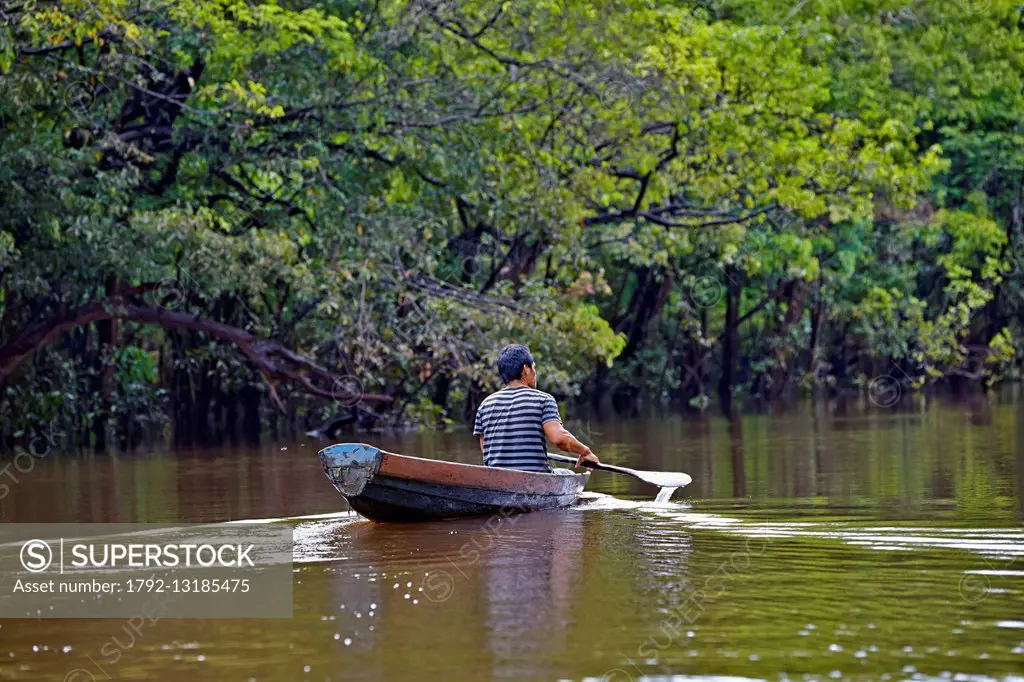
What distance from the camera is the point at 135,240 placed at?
24.6 m

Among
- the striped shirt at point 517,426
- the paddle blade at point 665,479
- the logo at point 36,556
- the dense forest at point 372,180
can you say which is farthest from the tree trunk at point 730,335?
the logo at point 36,556

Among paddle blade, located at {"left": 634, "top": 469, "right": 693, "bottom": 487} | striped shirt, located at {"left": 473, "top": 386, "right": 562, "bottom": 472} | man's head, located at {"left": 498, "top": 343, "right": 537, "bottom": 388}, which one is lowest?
paddle blade, located at {"left": 634, "top": 469, "right": 693, "bottom": 487}

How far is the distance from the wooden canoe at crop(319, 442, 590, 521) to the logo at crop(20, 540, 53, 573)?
2130mm

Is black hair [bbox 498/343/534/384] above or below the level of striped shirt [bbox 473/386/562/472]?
above

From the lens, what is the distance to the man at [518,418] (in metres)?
13.9

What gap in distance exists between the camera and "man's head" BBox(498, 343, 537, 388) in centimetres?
1391

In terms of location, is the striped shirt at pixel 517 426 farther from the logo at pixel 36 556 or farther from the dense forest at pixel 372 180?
the dense forest at pixel 372 180

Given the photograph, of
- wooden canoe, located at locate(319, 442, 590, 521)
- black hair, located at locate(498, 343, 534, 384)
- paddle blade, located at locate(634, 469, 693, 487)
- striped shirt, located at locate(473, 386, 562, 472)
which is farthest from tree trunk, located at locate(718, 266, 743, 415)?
wooden canoe, located at locate(319, 442, 590, 521)

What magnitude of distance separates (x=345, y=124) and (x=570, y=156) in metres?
5.12

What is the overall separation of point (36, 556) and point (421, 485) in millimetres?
2964

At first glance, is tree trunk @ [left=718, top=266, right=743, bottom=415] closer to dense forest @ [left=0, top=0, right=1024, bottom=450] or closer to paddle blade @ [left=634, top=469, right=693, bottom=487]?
dense forest @ [left=0, top=0, right=1024, bottom=450]

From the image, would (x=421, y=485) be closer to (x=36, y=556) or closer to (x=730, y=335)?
(x=36, y=556)

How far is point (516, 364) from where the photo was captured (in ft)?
45.7

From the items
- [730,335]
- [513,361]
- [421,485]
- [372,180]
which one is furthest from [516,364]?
[730,335]
